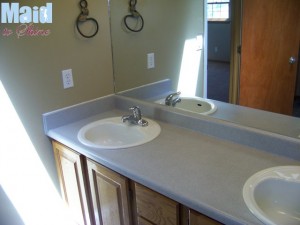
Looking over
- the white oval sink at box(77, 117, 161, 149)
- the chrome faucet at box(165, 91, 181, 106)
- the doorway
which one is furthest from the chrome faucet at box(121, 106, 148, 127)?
the doorway

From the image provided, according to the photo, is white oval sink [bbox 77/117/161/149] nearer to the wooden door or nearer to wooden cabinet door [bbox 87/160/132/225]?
wooden cabinet door [bbox 87/160/132/225]

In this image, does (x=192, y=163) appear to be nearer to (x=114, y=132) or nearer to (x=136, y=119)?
(x=136, y=119)

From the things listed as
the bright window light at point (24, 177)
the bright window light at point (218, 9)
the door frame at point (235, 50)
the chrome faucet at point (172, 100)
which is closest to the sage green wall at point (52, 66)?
the bright window light at point (24, 177)

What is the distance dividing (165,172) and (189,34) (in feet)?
3.07

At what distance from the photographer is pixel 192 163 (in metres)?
1.33

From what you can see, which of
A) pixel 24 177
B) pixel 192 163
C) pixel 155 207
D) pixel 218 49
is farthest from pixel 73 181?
pixel 218 49

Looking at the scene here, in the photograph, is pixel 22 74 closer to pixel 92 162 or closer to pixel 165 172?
pixel 92 162

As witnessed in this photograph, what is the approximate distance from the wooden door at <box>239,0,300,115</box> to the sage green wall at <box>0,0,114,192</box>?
981 millimetres

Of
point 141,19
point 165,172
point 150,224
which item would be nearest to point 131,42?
point 141,19

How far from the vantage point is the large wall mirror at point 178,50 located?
1508mm

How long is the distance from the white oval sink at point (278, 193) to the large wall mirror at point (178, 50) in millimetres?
264

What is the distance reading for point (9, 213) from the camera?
1.76m

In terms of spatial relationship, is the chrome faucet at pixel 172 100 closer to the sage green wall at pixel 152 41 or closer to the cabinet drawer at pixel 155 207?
the sage green wall at pixel 152 41

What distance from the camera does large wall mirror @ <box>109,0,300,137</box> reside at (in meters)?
1.51
